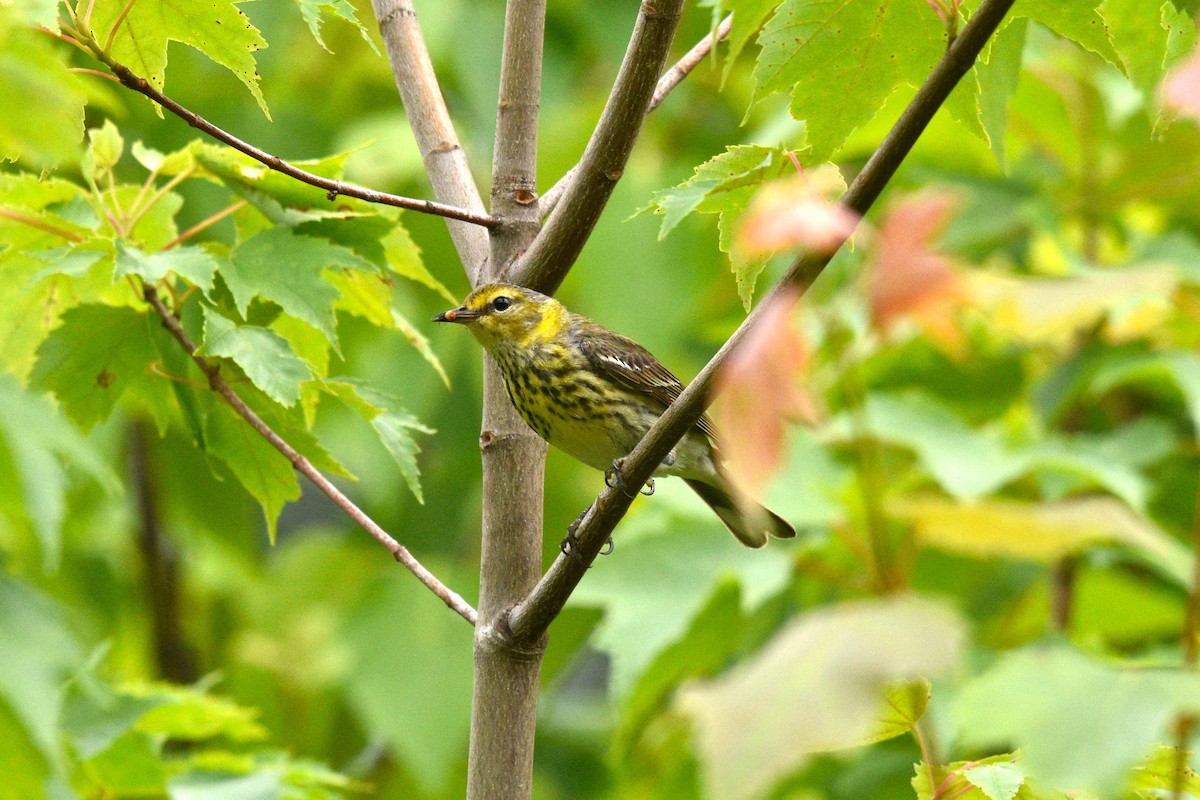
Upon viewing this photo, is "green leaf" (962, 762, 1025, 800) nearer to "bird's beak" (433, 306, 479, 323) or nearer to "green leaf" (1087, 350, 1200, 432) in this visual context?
"bird's beak" (433, 306, 479, 323)

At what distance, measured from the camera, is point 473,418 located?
19.2ft

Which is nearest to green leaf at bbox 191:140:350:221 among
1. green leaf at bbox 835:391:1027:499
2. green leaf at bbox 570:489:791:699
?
green leaf at bbox 570:489:791:699

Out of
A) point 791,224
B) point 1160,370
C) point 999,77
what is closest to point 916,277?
point 791,224

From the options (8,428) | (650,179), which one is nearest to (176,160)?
(8,428)

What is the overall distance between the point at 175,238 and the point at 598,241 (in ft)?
9.08

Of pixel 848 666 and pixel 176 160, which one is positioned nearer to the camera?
pixel 848 666

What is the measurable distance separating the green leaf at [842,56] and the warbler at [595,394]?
5.47 feet

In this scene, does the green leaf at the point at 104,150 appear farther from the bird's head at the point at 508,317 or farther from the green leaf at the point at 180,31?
the bird's head at the point at 508,317

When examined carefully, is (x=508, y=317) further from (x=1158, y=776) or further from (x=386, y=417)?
(x=1158, y=776)

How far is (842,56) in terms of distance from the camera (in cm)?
179

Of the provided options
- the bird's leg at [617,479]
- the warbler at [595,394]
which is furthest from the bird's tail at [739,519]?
the bird's leg at [617,479]

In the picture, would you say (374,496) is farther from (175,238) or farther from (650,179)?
(175,238)

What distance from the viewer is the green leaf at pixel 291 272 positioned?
220 cm

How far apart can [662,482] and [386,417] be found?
196 cm
